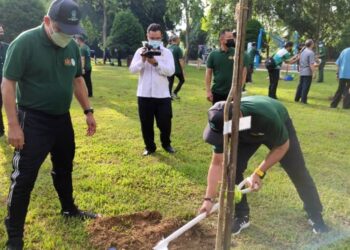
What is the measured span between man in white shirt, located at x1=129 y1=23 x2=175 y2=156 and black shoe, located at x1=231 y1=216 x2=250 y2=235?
253 centimetres

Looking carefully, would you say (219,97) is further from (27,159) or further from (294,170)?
(27,159)

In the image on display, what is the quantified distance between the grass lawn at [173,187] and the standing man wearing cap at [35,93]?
56cm

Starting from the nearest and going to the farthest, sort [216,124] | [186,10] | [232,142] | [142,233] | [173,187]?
[232,142] < [216,124] < [142,233] < [173,187] < [186,10]

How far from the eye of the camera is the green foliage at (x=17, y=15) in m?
26.7

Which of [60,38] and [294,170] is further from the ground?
[60,38]

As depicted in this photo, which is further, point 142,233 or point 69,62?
point 142,233

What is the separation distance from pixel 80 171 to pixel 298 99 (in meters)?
8.64

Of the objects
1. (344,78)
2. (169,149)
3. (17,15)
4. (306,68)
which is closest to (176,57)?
(306,68)

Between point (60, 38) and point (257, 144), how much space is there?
6.14 feet

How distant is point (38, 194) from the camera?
15.4 feet

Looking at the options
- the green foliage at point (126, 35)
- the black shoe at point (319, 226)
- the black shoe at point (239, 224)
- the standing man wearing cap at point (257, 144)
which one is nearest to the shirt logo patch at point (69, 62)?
the standing man wearing cap at point (257, 144)

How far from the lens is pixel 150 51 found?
5816 millimetres

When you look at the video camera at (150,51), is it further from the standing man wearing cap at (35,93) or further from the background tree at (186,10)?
the background tree at (186,10)

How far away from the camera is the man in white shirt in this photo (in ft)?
19.5
